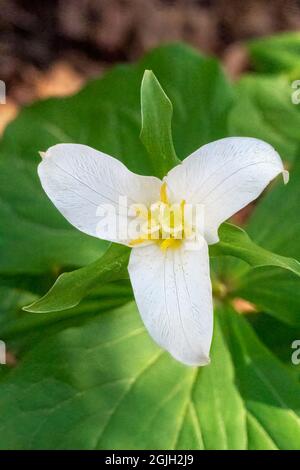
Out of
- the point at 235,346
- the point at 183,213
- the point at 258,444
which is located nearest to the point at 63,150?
the point at 183,213

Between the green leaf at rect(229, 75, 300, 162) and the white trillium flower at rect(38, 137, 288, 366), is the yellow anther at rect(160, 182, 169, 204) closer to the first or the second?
the white trillium flower at rect(38, 137, 288, 366)

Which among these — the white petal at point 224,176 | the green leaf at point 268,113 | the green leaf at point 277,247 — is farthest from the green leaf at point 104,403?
the green leaf at point 268,113

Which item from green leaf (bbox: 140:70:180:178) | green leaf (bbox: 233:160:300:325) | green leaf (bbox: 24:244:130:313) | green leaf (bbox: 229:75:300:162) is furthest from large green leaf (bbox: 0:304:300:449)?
green leaf (bbox: 229:75:300:162)

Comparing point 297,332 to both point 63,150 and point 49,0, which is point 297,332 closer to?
point 63,150

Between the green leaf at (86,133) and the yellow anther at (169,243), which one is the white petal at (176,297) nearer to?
the yellow anther at (169,243)

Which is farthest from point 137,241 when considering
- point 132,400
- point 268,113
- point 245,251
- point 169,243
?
point 268,113

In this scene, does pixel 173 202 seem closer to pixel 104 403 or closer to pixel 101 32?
pixel 104 403
